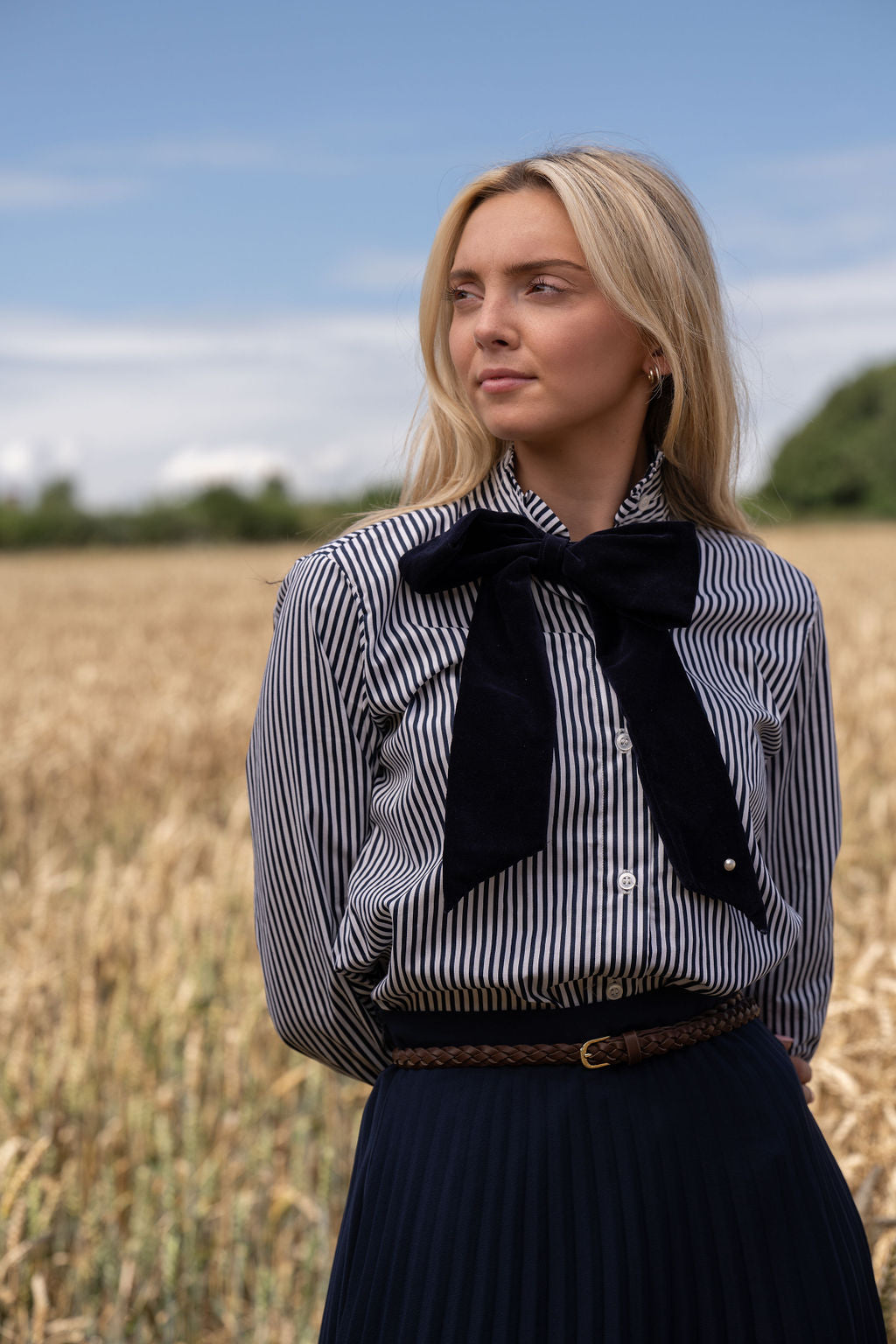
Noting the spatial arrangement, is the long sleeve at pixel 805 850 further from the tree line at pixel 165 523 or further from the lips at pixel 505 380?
the tree line at pixel 165 523

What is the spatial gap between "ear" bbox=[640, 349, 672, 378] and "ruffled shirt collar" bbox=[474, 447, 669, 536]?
0.11m

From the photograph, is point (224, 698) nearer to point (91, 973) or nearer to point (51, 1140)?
point (91, 973)

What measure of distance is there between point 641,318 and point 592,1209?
0.91m

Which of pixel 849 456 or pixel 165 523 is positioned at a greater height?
pixel 849 456

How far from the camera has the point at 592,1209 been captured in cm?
132

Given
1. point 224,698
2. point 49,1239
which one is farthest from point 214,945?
point 224,698

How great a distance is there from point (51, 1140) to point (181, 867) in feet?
3.91

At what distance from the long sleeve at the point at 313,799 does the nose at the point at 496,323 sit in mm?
294

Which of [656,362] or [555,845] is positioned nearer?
[555,845]

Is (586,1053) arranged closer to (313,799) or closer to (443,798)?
(443,798)

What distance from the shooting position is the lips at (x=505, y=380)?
1461 millimetres

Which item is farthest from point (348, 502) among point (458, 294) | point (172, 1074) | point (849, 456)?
point (849, 456)

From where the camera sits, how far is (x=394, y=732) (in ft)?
4.65

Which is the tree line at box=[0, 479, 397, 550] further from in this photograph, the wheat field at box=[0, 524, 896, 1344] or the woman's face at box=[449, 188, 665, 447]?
the woman's face at box=[449, 188, 665, 447]
